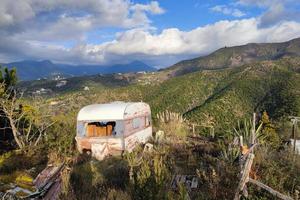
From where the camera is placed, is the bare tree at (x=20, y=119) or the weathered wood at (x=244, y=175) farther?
the bare tree at (x=20, y=119)

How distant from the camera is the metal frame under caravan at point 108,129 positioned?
1339 centimetres

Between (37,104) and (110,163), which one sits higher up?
(37,104)

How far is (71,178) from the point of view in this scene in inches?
395

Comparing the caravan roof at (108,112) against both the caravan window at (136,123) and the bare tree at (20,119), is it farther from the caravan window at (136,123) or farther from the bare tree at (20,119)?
the bare tree at (20,119)

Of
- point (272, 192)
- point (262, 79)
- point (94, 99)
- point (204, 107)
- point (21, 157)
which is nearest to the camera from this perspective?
point (272, 192)

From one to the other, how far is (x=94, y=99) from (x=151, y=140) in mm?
50217

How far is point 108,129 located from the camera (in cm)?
1433

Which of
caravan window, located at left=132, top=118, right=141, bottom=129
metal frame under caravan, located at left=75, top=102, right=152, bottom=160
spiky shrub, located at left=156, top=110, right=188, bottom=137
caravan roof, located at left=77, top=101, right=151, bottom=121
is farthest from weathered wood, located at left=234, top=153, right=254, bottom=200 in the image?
spiky shrub, located at left=156, top=110, right=188, bottom=137

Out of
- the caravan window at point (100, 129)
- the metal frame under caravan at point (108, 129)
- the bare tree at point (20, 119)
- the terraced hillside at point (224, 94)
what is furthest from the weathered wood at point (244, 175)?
the terraced hillside at point (224, 94)

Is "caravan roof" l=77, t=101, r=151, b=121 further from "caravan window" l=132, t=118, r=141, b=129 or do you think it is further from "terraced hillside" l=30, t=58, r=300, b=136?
"terraced hillside" l=30, t=58, r=300, b=136

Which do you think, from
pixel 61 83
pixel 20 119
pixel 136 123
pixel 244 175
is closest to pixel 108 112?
pixel 136 123

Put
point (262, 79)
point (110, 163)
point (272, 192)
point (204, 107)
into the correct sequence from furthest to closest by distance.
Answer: point (262, 79) < point (204, 107) < point (110, 163) < point (272, 192)

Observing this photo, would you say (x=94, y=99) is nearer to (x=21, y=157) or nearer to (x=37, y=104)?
(x=37, y=104)

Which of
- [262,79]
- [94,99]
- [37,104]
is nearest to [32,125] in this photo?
[37,104]
